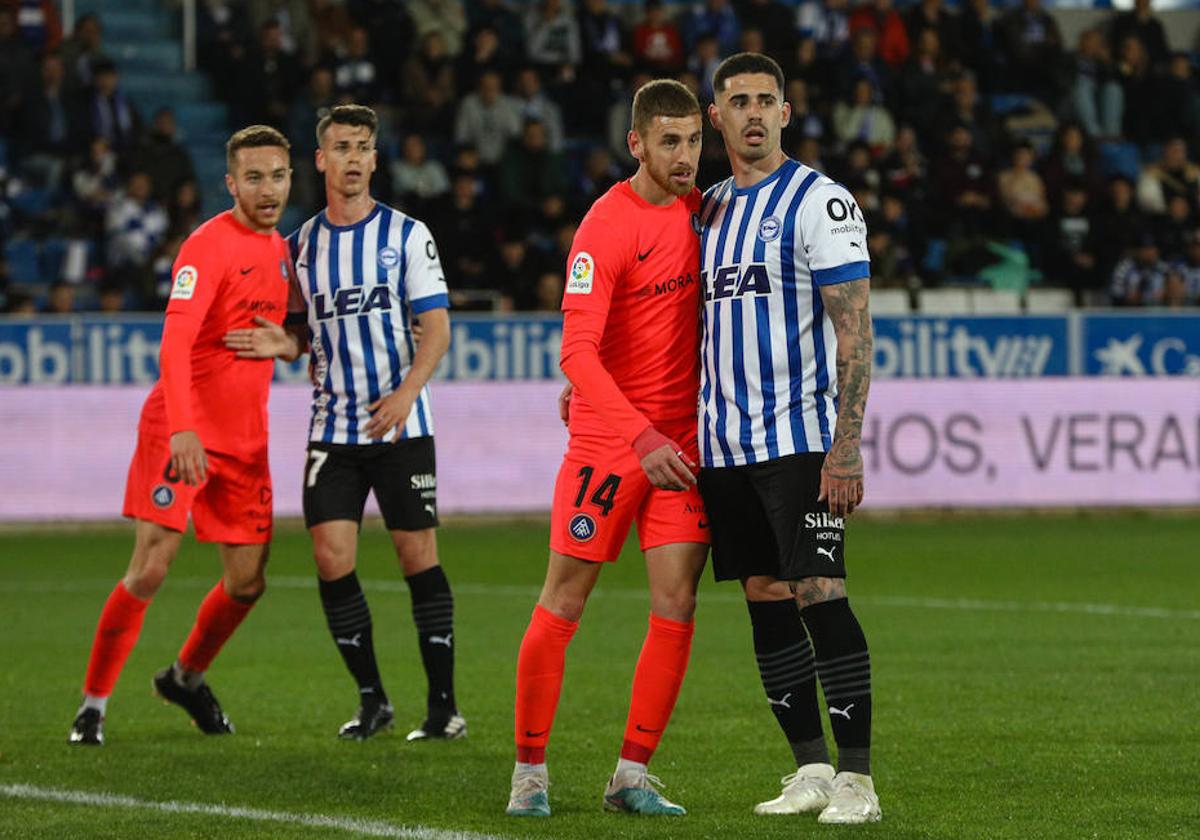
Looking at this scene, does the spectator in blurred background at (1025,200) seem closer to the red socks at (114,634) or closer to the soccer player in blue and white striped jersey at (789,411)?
the red socks at (114,634)

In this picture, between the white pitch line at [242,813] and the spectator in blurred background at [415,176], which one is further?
the spectator in blurred background at [415,176]

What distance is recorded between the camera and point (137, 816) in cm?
621

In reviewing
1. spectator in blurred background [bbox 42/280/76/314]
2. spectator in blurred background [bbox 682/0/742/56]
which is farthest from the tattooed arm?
spectator in blurred background [bbox 682/0/742/56]

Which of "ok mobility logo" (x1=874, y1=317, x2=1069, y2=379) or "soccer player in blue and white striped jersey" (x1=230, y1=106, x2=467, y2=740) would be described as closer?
"soccer player in blue and white striped jersey" (x1=230, y1=106, x2=467, y2=740)

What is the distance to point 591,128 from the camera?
22.6 meters

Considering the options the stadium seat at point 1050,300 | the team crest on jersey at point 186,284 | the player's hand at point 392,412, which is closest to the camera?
the player's hand at point 392,412

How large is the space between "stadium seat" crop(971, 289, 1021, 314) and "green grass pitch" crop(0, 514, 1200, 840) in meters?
5.29

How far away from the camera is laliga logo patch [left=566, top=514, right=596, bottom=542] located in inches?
243

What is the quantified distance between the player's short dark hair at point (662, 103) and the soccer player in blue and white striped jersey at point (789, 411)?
0.11m

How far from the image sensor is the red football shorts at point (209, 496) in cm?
777

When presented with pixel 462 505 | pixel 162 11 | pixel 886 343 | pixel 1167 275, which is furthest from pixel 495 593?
pixel 162 11

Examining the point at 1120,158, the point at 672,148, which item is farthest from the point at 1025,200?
the point at 672,148

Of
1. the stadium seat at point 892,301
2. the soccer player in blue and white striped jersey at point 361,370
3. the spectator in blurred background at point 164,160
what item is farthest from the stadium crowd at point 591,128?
the soccer player in blue and white striped jersey at point 361,370

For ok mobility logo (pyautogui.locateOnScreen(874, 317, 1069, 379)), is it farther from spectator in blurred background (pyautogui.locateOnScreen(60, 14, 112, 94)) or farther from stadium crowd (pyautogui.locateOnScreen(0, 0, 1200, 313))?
spectator in blurred background (pyautogui.locateOnScreen(60, 14, 112, 94))
